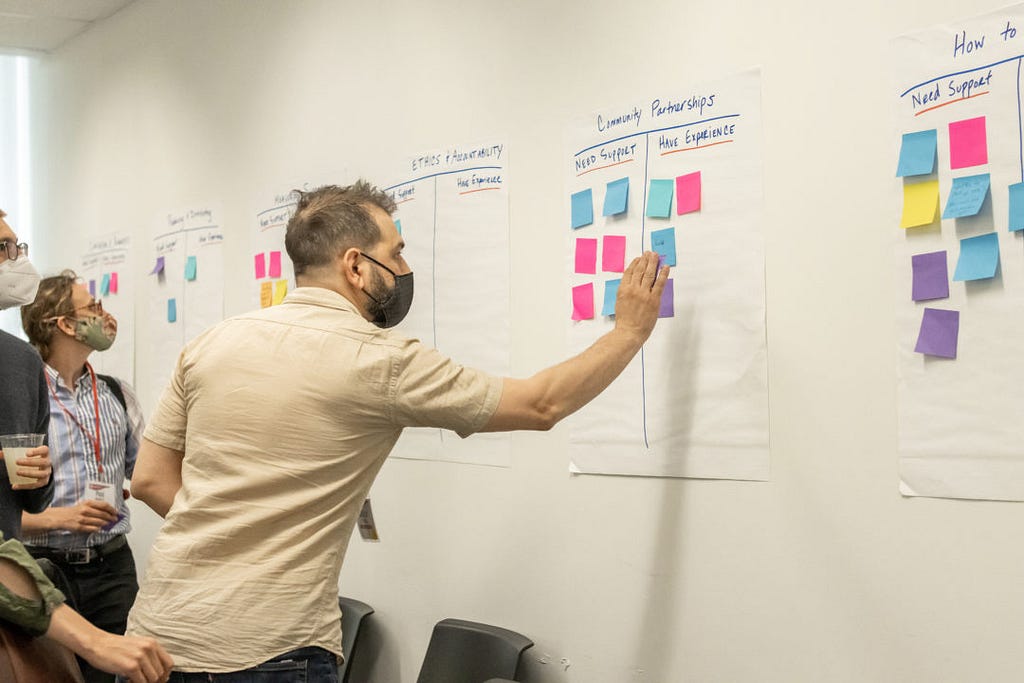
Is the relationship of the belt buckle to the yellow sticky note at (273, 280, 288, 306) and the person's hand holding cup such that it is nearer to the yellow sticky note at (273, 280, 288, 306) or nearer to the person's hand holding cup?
the person's hand holding cup

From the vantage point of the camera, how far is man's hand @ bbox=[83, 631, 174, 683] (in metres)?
1.56

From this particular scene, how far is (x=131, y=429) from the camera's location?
344cm

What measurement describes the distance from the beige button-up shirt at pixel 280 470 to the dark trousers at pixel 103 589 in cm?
142

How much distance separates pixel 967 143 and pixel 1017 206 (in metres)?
0.15

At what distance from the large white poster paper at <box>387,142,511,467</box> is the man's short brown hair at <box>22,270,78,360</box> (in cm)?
117

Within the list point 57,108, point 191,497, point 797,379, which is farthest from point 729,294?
point 57,108

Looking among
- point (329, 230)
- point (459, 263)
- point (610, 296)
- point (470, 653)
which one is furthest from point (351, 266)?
point (470, 653)

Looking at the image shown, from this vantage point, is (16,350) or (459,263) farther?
(459,263)

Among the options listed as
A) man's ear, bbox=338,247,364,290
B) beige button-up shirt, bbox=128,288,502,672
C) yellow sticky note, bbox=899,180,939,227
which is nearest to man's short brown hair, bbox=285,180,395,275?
man's ear, bbox=338,247,364,290

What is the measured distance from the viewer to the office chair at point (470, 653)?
99.9 inches

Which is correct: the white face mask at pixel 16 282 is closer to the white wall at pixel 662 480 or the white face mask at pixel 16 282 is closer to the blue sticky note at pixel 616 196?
the white wall at pixel 662 480

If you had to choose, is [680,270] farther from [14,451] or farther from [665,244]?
[14,451]

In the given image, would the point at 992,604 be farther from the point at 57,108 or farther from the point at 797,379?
the point at 57,108

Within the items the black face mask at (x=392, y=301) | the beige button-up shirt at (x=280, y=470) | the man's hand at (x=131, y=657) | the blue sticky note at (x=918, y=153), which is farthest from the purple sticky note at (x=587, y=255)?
the man's hand at (x=131, y=657)
